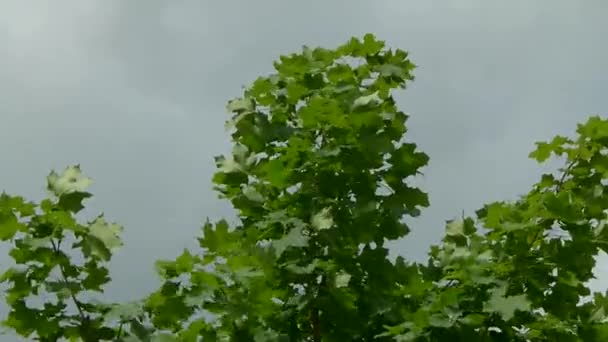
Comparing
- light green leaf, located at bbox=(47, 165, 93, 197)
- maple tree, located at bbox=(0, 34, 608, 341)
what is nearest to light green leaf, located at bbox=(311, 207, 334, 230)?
maple tree, located at bbox=(0, 34, 608, 341)

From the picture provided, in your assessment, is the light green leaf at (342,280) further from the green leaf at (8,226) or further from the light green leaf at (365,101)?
the green leaf at (8,226)

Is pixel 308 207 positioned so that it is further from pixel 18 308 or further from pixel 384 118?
pixel 18 308

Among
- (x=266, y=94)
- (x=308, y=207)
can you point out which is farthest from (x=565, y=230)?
(x=266, y=94)

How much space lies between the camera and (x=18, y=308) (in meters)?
4.52

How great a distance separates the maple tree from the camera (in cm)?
452

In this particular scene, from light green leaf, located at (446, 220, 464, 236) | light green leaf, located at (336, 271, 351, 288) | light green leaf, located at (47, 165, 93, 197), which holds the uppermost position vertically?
light green leaf, located at (446, 220, 464, 236)

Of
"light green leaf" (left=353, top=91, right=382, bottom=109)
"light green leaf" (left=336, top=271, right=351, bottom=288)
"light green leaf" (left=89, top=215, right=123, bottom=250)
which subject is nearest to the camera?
"light green leaf" (left=89, top=215, right=123, bottom=250)

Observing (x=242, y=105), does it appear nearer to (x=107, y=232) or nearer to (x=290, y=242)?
(x=290, y=242)

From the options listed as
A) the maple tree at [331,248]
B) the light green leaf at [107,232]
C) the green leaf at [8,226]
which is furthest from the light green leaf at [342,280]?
the green leaf at [8,226]

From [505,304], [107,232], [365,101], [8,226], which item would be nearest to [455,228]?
[505,304]

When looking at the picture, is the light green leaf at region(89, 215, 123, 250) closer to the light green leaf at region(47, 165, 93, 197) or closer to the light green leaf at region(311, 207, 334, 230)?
the light green leaf at region(47, 165, 93, 197)

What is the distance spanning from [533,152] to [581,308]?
125 cm

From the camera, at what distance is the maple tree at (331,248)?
4520 mm

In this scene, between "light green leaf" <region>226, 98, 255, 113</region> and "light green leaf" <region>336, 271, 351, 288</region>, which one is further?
"light green leaf" <region>226, 98, 255, 113</region>
